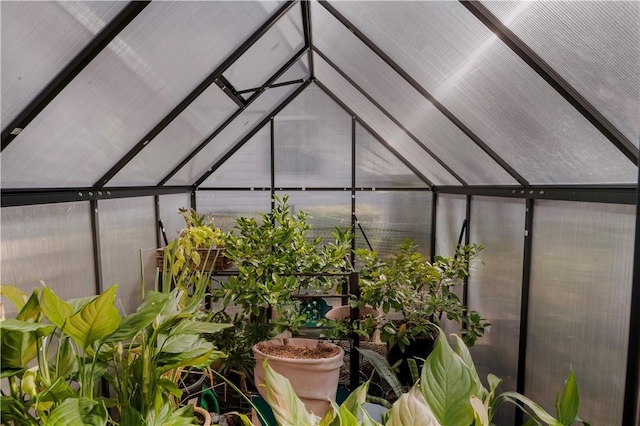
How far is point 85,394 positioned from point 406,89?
1.81 m

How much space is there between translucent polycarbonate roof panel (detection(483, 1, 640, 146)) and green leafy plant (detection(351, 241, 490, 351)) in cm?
111

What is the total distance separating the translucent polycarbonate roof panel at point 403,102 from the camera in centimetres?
184

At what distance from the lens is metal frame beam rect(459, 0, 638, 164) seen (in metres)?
1.01

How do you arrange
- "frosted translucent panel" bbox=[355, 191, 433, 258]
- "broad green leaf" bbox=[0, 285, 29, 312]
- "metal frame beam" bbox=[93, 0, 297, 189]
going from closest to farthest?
1. "broad green leaf" bbox=[0, 285, 29, 312]
2. "metal frame beam" bbox=[93, 0, 297, 189]
3. "frosted translucent panel" bbox=[355, 191, 433, 258]

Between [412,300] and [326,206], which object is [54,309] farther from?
[326,206]

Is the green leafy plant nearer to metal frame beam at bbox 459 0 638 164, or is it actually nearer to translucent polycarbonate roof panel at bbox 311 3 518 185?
translucent polycarbonate roof panel at bbox 311 3 518 185

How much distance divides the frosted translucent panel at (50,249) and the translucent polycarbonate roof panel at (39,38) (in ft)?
1.49

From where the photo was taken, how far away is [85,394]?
2.54 feet

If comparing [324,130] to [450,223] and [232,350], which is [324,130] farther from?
[232,350]

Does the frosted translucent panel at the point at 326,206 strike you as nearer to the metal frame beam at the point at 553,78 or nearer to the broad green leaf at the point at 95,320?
the metal frame beam at the point at 553,78

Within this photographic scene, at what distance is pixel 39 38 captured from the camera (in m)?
0.98

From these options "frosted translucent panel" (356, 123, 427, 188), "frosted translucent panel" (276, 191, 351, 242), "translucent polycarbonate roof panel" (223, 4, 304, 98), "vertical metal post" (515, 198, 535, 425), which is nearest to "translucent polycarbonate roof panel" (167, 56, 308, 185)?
"translucent polycarbonate roof panel" (223, 4, 304, 98)

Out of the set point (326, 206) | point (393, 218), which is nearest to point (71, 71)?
point (326, 206)

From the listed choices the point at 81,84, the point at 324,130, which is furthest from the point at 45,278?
the point at 324,130
